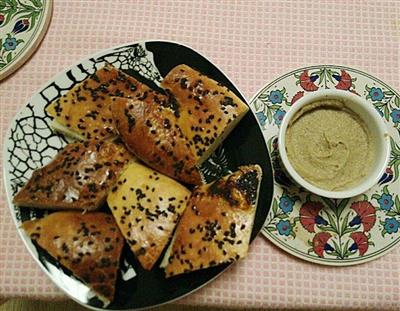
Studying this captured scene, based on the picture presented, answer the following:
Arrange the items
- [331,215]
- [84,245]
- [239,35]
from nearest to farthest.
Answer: [84,245] → [331,215] → [239,35]

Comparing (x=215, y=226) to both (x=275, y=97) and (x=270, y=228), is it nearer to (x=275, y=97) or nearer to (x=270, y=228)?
(x=270, y=228)

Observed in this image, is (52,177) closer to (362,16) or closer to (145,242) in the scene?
(145,242)

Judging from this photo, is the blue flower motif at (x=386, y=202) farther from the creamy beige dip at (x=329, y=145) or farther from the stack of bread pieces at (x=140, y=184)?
the stack of bread pieces at (x=140, y=184)

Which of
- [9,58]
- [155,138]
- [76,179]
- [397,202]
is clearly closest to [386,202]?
[397,202]

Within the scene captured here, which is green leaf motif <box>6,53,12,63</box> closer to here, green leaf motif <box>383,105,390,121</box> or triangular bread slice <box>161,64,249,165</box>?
triangular bread slice <box>161,64,249,165</box>

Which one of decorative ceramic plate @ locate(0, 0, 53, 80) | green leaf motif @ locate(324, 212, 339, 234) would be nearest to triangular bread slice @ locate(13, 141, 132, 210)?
decorative ceramic plate @ locate(0, 0, 53, 80)

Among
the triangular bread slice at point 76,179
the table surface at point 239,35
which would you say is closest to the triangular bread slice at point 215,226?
the triangular bread slice at point 76,179

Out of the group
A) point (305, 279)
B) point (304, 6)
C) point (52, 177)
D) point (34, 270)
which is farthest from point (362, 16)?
point (34, 270)
